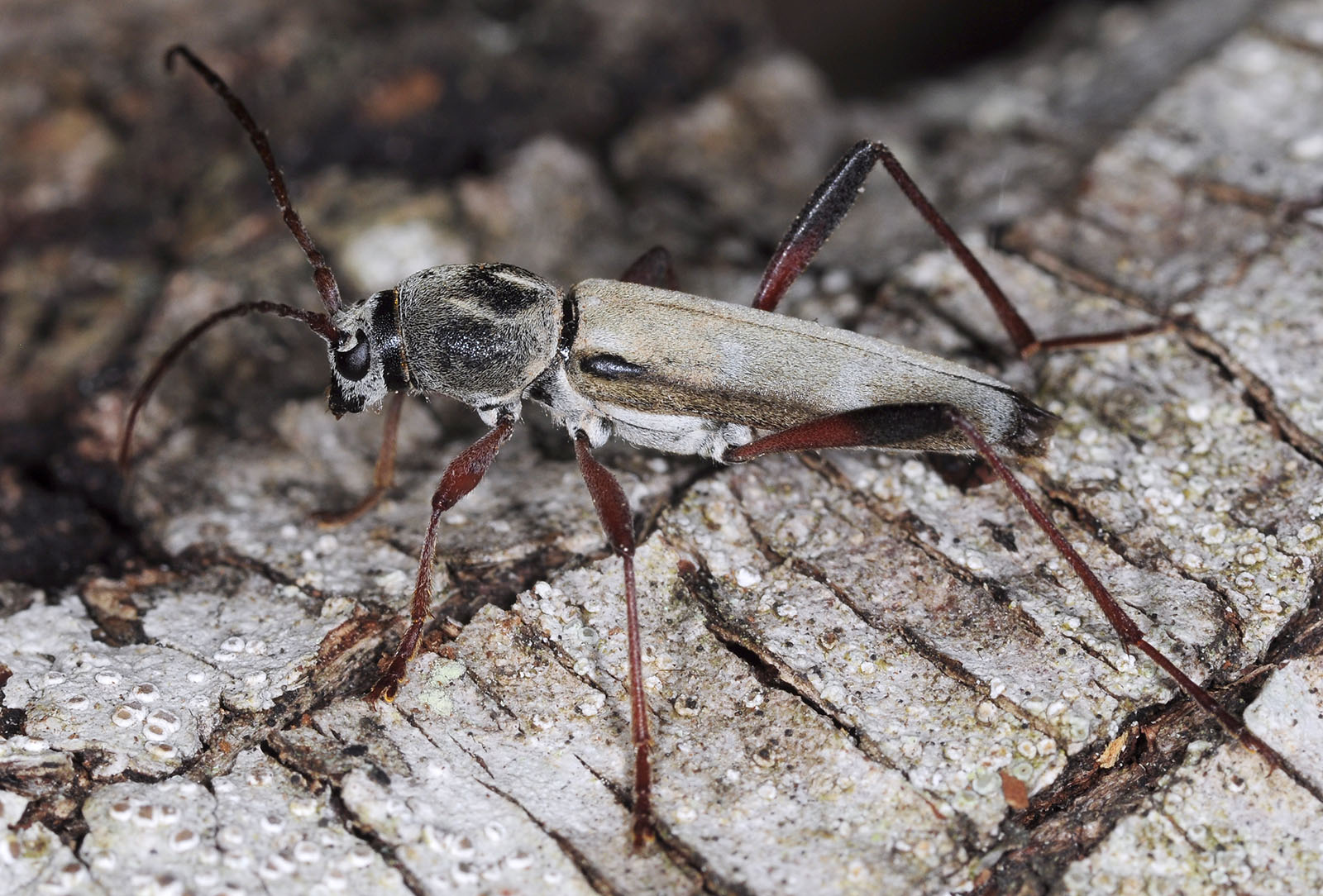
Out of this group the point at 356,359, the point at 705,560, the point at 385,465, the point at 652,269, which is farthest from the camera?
the point at 652,269

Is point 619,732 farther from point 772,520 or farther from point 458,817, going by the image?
point 772,520

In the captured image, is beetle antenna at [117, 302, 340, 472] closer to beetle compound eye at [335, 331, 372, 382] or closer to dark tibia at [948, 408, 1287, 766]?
beetle compound eye at [335, 331, 372, 382]

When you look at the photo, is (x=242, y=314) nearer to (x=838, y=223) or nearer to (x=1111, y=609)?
(x=838, y=223)

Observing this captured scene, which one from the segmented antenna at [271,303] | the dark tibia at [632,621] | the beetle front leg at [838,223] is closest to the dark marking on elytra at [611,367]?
the dark tibia at [632,621]

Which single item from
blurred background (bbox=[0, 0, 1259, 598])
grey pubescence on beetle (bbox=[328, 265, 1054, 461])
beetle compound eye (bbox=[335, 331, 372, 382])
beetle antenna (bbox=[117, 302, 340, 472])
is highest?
blurred background (bbox=[0, 0, 1259, 598])

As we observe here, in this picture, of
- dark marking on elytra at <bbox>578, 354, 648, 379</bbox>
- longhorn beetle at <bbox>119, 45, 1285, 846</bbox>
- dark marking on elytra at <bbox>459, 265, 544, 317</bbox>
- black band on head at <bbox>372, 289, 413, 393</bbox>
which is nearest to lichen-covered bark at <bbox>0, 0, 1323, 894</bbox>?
longhorn beetle at <bbox>119, 45, 1285, 846</bbox>

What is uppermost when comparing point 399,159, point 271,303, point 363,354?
point 399,159

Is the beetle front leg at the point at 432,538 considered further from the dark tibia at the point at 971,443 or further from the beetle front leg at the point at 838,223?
the beetle front leg at the point at 838,223

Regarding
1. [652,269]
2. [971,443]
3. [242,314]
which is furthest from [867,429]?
[242,314]
